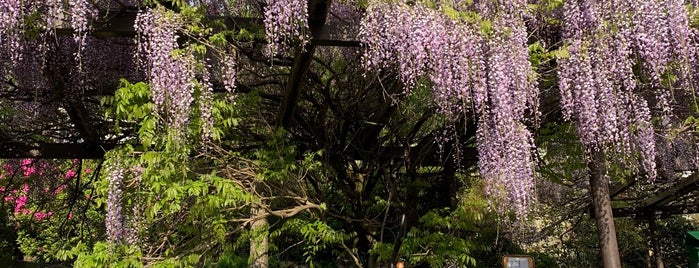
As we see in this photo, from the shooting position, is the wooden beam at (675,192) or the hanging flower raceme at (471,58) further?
the wooden beam at (675,192)

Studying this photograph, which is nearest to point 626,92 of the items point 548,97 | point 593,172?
point 593,172

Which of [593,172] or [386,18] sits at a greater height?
[386,18]

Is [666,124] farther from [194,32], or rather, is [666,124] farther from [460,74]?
[194,32]

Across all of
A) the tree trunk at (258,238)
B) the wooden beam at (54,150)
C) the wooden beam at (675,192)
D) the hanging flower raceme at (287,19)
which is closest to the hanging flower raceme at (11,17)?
the hanging flower raceme at (287,19)

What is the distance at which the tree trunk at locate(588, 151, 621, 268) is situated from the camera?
Answer: 3467 mm

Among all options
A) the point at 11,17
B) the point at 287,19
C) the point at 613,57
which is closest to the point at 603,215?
the point at 613,57

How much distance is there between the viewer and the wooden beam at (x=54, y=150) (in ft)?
16.2

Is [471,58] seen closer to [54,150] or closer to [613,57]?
[613,57]

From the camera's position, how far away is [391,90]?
14.5ft

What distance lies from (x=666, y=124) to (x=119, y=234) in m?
3.97

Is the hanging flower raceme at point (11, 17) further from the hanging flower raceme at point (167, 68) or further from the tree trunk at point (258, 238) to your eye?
the tree trunk at point (258, 238)

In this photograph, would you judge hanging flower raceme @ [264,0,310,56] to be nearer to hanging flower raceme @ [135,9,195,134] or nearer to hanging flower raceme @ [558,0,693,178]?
hanging flower raceme @ [135,9,195,134]

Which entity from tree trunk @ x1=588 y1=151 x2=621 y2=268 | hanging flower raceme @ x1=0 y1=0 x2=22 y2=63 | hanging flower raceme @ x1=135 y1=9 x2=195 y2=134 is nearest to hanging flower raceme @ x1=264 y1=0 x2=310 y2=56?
hanging flower raceme @ x1=135 y1=9 x2=195 y2=134

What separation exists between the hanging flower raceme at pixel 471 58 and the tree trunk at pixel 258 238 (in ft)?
4.97
